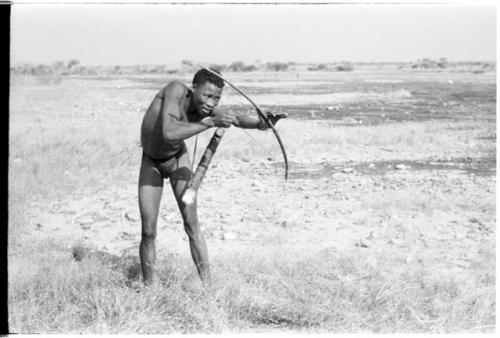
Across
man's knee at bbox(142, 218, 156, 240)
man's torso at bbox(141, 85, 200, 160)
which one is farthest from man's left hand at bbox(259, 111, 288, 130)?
man's knee at bbox(142, 218, 156, 240)

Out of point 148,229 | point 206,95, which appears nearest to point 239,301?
point 148,229

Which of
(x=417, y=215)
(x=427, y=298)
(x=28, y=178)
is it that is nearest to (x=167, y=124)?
(x=427, y=298)

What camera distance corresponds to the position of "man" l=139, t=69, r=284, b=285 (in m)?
3.95

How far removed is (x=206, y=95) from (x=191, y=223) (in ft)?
2.75

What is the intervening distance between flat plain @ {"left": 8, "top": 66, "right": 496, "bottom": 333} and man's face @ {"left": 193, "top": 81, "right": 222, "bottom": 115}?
1160mm

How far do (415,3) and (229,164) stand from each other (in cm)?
511

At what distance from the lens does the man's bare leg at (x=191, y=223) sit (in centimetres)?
407

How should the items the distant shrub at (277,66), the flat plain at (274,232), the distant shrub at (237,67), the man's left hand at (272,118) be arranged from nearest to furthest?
the flat plain at (274,232), the man's left hand at (272,118), the distant shrub at (237,67), the distant shrub at (277,66)

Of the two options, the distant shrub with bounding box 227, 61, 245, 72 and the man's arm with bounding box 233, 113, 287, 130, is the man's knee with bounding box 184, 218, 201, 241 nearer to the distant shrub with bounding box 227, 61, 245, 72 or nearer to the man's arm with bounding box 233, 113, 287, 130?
the man's arm with bounding box 233, 113, 287, 130

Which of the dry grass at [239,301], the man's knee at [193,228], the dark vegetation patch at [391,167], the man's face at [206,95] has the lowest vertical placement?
the dry grass at [239,301]

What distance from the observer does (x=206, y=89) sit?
3.94m

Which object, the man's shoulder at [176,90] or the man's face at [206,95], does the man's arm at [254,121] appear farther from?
the man's shoulder at [176,90]

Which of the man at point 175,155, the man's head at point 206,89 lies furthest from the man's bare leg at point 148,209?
the man's head at point 206,89

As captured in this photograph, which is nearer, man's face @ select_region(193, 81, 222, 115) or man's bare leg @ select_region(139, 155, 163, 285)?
man's face @ select_region(193, 81, 222, 115)
